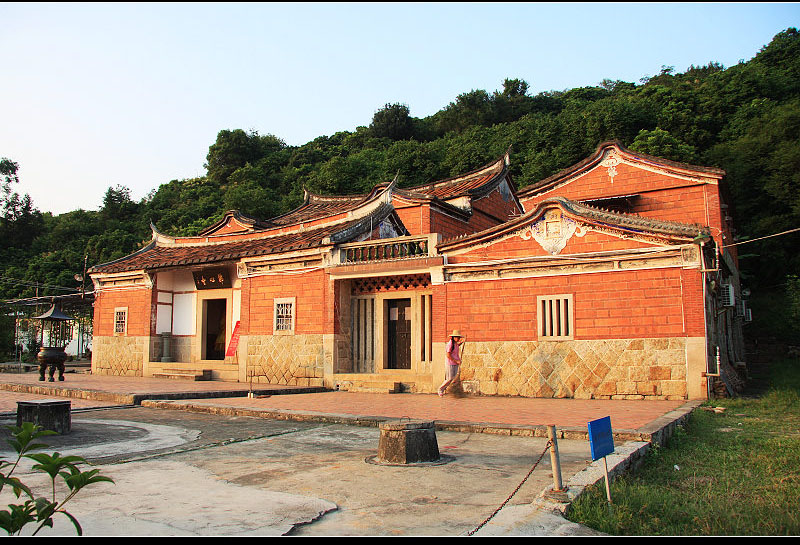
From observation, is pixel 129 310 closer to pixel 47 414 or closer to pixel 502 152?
pixel 47 414

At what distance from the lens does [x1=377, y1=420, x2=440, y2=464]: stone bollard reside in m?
5.91

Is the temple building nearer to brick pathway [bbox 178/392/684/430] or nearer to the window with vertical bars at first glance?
the window with vertical bars

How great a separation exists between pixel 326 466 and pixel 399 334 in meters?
10.1

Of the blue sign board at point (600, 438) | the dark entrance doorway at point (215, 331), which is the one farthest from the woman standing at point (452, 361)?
the dark entrance doorway at point (215, 331)

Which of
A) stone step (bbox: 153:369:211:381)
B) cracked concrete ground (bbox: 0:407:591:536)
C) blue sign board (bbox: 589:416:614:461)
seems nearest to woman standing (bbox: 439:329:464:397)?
cracked concrete ground (bbox: 0:407:591:536)

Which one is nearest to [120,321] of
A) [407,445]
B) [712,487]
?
[407,445]

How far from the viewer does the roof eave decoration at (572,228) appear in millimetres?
11688

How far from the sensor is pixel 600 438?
4.30 m

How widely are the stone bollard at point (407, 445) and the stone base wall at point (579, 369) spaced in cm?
708

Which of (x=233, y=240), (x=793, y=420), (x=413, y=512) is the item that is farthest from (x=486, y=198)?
(x=413, y=512)

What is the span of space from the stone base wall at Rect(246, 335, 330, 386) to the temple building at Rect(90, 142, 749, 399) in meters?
0.05

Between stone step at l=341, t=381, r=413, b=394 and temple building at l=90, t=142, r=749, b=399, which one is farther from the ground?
temple building at l=90, t=142, r=749, b=399

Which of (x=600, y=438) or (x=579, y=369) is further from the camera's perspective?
(x=579, y=369)

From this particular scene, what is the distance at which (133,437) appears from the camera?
749 cm
